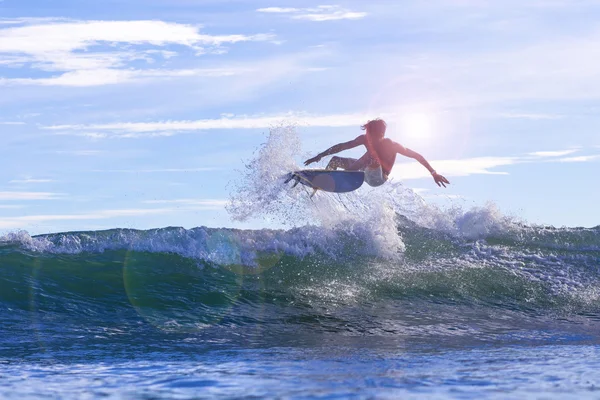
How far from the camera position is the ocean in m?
5.97

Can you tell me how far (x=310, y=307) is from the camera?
10.8 meters

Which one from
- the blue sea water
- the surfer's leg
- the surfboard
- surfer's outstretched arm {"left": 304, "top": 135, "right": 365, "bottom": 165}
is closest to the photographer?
the blue sea water

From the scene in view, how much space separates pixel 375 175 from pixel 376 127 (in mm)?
872

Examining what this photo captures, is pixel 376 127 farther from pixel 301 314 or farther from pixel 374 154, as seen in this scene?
pixel 301 314

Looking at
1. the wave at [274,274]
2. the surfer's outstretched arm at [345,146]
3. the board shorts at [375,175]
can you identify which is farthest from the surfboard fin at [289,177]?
the wave at [274,274]

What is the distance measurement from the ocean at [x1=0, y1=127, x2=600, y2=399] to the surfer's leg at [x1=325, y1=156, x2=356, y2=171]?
117cm

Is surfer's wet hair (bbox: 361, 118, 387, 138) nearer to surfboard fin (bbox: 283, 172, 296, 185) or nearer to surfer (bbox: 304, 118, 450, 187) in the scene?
surfer (bbox: 304, 118, 450, 187)

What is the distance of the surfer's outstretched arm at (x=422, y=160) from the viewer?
446 inches

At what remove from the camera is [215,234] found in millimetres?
14188

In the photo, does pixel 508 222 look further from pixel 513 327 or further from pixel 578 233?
pixel 513 327

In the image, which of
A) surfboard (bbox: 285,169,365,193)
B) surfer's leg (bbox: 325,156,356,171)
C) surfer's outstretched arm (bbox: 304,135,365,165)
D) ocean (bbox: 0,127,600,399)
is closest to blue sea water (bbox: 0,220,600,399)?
ocean (bbox: 0,127,600,399)

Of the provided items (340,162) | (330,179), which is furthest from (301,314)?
(340,162)

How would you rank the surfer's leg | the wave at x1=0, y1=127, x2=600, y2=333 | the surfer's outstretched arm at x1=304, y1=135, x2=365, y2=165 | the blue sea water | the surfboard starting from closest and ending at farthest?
the blue sea water, the wave at x1=0, y1=127, x2=600, y2=333, the surfer's outstretched arm at x1=304, y1=135, x2=365, y2=165, the surfboard, the surfer's leg

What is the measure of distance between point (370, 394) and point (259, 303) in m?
5.75
